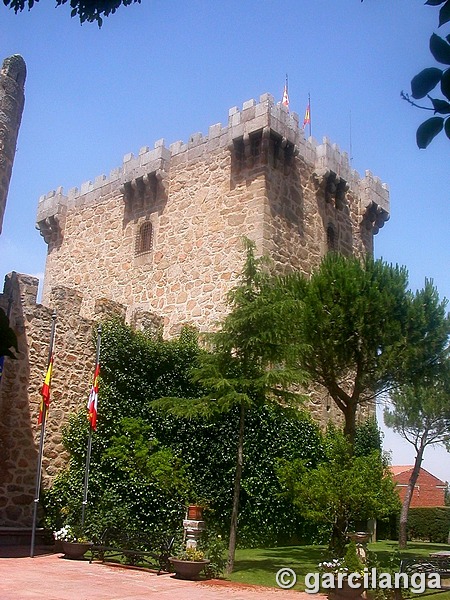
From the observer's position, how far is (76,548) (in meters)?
11.5

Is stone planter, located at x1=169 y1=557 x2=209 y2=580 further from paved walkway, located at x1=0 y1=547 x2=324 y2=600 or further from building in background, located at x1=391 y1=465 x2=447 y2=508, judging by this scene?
building in background, located at x1=391 y1=465 x2=447 y2=508

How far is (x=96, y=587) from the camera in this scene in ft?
29.1

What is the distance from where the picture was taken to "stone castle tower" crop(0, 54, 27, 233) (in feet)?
26.0

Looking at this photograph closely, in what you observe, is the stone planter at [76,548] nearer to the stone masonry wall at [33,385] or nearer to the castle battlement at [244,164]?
the stone masonry wall at [33,385]

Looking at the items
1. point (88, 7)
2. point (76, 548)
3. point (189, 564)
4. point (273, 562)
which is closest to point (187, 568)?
point (189, 564)

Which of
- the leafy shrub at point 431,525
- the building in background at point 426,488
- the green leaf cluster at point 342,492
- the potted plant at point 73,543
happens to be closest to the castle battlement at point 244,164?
the green leaf cluster at point 342,492

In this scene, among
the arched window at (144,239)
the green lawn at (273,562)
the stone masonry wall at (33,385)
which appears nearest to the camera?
the green lawn at (273,562)

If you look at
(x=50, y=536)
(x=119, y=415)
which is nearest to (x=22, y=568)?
(x=50, y=536)

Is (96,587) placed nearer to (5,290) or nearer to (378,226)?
(5,290)

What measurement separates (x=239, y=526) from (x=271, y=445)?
6.46ft

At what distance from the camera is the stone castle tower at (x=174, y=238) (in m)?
14.3

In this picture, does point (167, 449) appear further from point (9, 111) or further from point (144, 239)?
point (144, 239)

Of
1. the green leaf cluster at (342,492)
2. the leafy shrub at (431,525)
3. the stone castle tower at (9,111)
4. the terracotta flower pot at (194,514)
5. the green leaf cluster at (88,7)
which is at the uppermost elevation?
the stone castle tower at (9,111)

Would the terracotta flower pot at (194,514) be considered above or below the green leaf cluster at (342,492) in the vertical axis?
below
